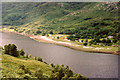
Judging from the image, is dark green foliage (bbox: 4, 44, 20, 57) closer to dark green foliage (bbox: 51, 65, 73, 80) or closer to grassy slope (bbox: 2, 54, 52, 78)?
grassy slope (bbox: 2, 54, 52, 78)

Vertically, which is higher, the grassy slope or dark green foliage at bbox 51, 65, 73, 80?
the grassy slope

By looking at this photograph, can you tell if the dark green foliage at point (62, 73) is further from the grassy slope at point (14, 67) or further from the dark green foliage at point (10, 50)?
the dark green foliage at point (10, 50)

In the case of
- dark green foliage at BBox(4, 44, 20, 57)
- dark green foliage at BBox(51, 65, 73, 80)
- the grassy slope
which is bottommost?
dark green foliage at BBox(51, 65, 73, 80)

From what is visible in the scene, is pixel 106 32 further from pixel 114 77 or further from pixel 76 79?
pixel 76 79

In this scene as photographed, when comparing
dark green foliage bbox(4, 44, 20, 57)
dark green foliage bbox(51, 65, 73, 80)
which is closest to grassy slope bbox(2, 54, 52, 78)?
dark green foliage bbox(51, 65, 73, 80)

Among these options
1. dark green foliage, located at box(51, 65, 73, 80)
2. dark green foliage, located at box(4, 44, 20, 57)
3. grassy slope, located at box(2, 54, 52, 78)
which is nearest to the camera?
grassy slope, located at box(2, 54, 52, 78)

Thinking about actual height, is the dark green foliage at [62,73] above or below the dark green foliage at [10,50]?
below

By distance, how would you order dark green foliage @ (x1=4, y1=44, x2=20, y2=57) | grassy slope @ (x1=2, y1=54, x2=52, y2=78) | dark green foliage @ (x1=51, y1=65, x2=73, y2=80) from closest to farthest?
1. grassy slope @ (x1=2, y1=54, x2=52, y2=78)
2. dark green foliage @ (x1=51, y1=65, x2=73, y2=80)
3. dark green foliage @ (x1=4, y1=44, x2=20, y2=57)

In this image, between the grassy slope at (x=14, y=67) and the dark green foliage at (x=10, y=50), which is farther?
the dark green foliage at (x=10, y=50)

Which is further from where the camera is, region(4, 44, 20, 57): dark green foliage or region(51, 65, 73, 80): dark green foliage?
region(4, 44, 20, 57): dark green foliage

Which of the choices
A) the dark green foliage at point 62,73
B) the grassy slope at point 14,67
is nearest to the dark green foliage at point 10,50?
the grassy slope at point 14,67

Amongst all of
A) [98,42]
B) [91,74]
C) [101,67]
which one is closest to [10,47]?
[91,74]
